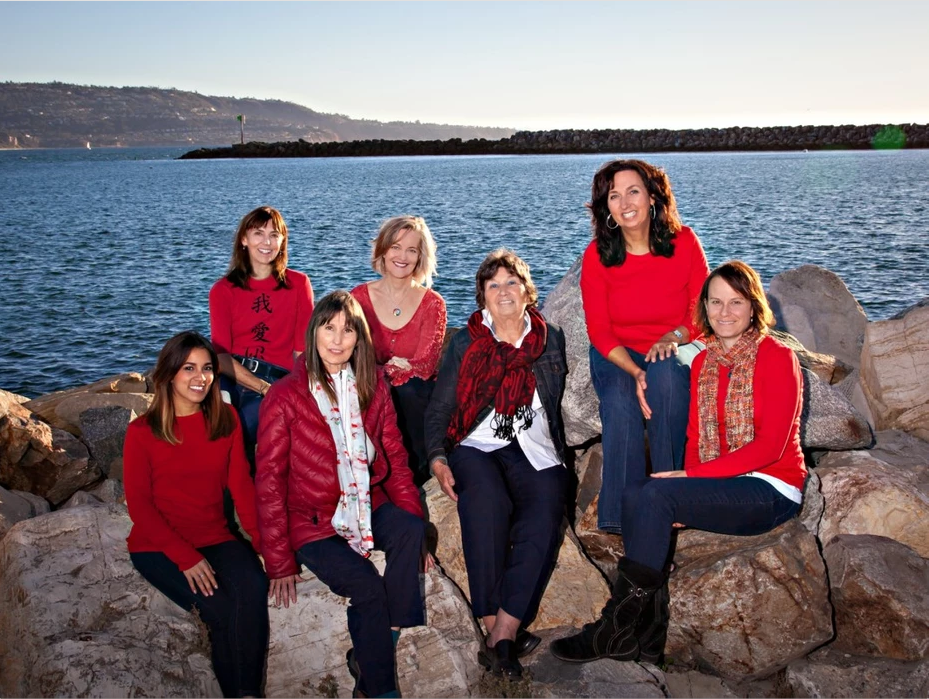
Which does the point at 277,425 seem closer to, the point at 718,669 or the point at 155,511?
the point at 155,511

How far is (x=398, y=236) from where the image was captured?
4988 millimetres

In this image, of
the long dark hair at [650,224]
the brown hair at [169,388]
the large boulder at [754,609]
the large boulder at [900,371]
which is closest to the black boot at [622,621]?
the large boulder at [754,609]

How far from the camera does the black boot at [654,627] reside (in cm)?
386

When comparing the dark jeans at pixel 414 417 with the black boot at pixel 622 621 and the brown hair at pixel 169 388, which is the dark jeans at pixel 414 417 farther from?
the black boot at pixel 622 621

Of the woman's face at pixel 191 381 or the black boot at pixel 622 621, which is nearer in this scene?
the black boot at pixel 622 621

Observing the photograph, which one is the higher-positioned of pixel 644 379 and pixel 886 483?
pixel 644 379

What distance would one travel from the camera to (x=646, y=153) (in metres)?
99.5

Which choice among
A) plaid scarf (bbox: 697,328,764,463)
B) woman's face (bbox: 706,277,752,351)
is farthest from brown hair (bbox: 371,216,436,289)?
plaid scarf (bbox: 697,328,764,463)

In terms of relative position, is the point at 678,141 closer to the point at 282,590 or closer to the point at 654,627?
the point at 654,627

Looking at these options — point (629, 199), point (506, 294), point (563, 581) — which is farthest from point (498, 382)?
point (629, 199)

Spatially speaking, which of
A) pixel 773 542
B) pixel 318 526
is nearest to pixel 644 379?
pixel 773 542

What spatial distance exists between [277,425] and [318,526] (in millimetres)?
500

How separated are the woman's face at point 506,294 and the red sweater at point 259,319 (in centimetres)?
152

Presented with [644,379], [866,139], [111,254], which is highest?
[866,139]
